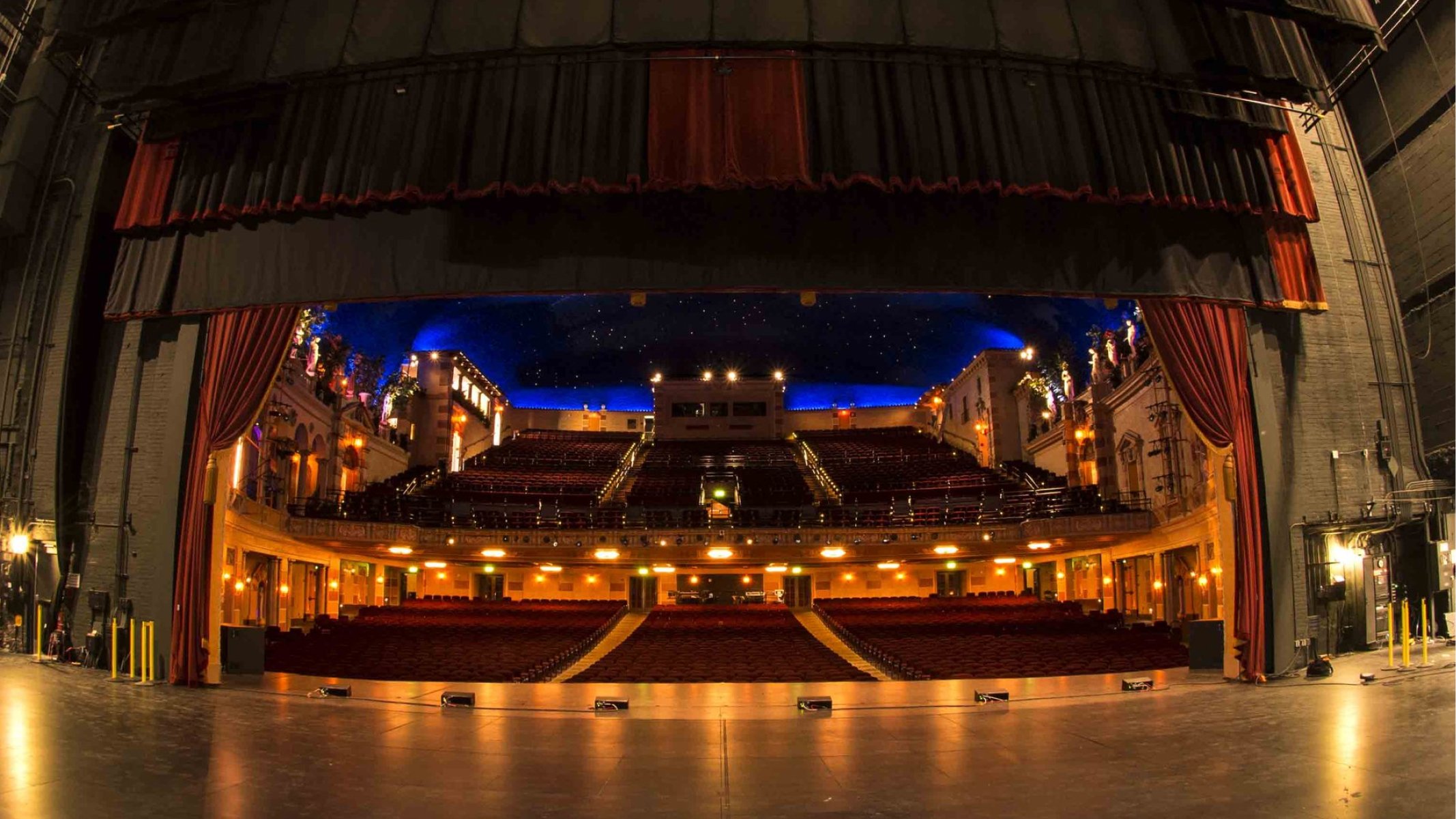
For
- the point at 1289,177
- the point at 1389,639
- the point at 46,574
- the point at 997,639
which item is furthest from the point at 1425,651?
the point at 46,574

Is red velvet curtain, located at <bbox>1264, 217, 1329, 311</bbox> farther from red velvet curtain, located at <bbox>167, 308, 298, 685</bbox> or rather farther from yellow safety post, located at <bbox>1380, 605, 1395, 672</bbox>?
red velvet curtain, located at <bbox>167, 308, 298, 685</bbox>

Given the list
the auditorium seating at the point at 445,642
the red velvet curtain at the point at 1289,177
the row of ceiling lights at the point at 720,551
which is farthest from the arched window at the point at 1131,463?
the red velvet curtain at the point at 1289,177

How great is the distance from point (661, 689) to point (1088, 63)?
9.91 meters

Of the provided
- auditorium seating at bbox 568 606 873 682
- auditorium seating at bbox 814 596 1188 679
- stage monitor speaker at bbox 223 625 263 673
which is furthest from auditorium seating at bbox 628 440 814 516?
stage monitor speaker at bbox 223 625 263 673

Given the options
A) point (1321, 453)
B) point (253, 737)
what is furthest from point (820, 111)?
point (1321, 453)

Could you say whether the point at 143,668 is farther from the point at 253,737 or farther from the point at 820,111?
the point at 820,111

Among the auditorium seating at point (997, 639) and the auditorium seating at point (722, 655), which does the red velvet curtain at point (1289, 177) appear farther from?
the auditorium seating at point (722, 655)

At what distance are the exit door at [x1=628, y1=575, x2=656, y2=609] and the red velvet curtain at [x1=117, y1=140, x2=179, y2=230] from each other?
80.1ft

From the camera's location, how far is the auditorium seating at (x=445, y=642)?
49.1ft

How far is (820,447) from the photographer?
4703 cm

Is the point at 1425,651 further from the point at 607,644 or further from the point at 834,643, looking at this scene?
the point at 607,644

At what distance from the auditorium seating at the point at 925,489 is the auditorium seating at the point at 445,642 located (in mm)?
9083

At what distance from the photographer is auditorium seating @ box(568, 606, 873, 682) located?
1468 cm

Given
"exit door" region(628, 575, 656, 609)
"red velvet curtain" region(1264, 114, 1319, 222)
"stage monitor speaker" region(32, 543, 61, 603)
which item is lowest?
"exit door" region(628, 575, 656, 609)
